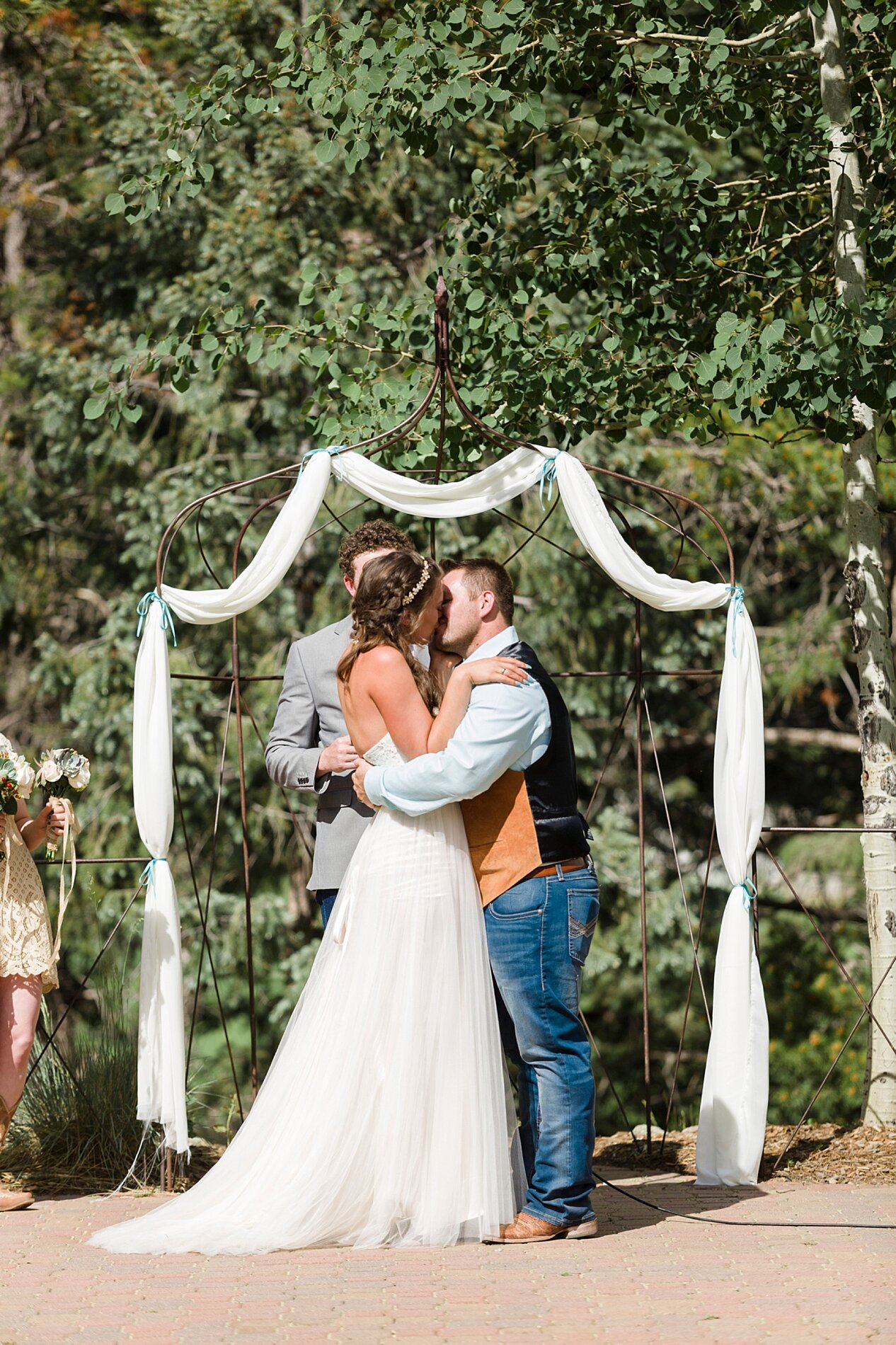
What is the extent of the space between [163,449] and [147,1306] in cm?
682

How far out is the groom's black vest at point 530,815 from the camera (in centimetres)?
371

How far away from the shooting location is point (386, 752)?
380 cm

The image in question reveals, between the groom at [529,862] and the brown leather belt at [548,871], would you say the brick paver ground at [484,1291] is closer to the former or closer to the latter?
the groom at [529,862]

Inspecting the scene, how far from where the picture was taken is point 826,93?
16.4 ft

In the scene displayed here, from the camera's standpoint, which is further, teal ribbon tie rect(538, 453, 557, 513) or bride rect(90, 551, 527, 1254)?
teal ribbon tie rect(538, 453, 557, 513)

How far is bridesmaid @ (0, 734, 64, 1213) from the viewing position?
4.09 metres

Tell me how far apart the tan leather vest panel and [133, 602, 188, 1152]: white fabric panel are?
109 centimetres

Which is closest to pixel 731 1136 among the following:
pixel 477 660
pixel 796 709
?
pixel 477 660

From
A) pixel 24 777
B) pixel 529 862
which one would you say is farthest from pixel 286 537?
pixel 529 862

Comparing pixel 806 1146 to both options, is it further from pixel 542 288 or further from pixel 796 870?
pixel 796 870

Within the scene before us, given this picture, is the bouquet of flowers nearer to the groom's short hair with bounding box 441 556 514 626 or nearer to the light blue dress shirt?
the light blue dress shirt

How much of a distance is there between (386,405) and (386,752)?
174 cm

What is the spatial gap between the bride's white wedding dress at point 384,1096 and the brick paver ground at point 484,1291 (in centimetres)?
9

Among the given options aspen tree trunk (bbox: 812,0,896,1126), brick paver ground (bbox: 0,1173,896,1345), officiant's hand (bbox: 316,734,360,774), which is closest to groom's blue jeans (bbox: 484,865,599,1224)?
brick paver ground (bbox: 0,1173,896,1345)
